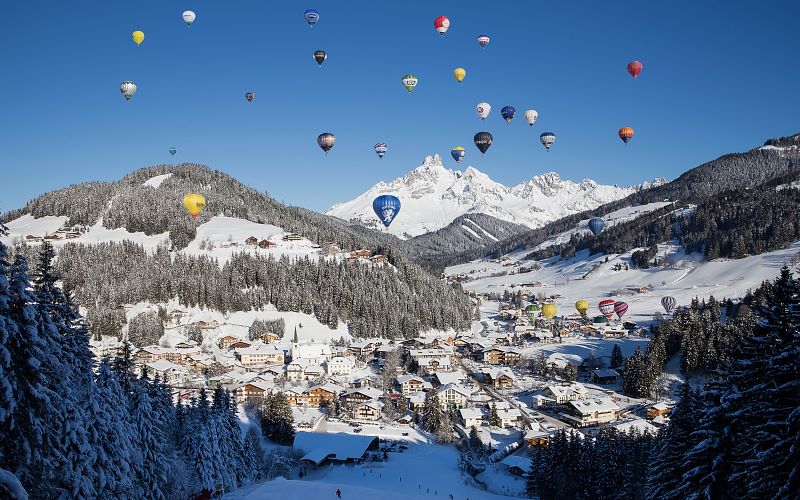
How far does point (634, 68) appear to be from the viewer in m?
73.1

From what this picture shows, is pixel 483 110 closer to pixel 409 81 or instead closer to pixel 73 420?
pixel 409 81

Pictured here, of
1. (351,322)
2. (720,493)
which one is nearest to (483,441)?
(720,493)

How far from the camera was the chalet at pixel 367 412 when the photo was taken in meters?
61.4

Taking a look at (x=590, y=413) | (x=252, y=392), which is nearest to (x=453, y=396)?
(x=590, y=413)

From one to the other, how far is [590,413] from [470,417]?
41.8 feet

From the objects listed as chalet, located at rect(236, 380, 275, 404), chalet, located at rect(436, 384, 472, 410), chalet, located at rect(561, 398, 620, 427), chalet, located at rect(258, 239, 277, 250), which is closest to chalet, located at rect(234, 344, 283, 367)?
chalet, located at rect(236, 380, 275, 404)

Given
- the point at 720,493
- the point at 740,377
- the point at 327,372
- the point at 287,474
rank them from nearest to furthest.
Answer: the point at 740,377, the point at 720,493, the point at 287,474, the point at 327,372

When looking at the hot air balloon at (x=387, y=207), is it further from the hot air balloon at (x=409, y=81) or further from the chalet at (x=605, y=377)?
the chalet at (x=605, y=377)

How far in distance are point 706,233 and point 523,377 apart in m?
122

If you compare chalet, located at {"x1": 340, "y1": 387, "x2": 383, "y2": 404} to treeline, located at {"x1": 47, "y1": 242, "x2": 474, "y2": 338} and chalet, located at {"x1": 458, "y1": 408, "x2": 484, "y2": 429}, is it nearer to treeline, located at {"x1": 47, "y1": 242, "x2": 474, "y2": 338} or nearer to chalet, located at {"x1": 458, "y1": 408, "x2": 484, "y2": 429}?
chalet, located at {"x1": 458, "y1": 408, "x2": 484, "y2": 429}

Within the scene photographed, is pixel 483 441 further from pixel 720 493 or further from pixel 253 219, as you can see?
pixel 253 219

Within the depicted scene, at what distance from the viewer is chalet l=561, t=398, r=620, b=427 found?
194 feet

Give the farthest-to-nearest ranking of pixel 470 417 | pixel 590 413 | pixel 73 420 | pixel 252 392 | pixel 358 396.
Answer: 1. pixel 252 392
2. pixel 358 396
3. pixel 470 417
4. pixel 590 413
5. pixel 73 420

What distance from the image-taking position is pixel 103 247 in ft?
380
